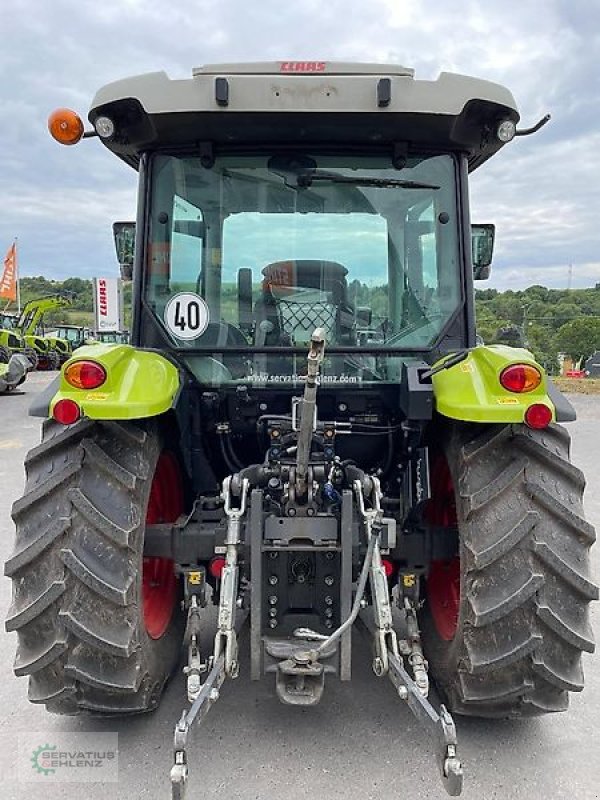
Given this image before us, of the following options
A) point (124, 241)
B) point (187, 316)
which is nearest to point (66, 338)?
point (124, 241)

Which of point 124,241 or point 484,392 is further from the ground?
point 124,241

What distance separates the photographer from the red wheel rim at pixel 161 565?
303 centimetres

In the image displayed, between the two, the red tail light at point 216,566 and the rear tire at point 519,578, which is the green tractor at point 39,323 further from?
the rear tire at point 519,578

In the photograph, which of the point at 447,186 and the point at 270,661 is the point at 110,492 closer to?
the point at 270,661

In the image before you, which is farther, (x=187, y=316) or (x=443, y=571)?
(x=443, y=571)

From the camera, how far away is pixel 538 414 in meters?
2.39

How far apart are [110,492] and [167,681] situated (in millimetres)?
995

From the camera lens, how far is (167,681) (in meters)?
2.96

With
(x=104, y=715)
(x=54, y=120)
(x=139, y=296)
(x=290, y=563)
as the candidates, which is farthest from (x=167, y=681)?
(x=54, y=120)

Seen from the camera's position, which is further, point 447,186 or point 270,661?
point 447,186

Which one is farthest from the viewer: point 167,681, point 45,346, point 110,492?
point 45,346

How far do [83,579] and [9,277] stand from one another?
29171mm

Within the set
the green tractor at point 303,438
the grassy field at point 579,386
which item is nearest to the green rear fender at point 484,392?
the green tractor at point 303,438

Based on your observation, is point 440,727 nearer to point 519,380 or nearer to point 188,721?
point 188,721
